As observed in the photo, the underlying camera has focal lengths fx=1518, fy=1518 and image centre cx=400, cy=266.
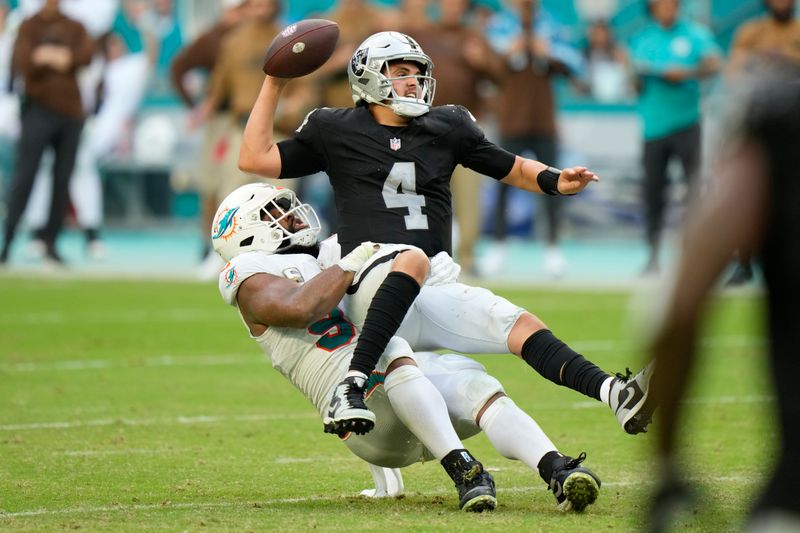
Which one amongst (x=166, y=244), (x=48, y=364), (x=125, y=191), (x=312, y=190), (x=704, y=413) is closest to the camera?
(x=704, y=413)

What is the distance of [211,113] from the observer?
14.3m

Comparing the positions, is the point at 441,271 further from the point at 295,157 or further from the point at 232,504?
the point at 232,504

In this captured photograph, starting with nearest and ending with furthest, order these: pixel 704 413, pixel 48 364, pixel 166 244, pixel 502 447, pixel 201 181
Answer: pixel 502 447
pixel 704 413
pixel 48 364
pixel 201 181
pixel 166 244

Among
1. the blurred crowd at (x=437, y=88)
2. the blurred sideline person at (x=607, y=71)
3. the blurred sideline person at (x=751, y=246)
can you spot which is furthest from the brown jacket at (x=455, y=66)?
the blurred sideline person at (x=751, y=246)

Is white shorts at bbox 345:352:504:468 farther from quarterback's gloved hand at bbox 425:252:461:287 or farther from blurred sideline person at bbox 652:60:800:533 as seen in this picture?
blurred sideline person at bbox 652:60:800:533

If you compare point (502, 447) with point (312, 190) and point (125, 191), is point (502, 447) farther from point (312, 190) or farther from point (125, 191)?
point (125, 191)

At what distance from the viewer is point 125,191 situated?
69.6ft

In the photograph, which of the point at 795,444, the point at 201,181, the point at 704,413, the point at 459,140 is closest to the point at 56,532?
the point at 459,140

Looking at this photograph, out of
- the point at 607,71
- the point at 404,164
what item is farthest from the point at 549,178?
the point at 607,71

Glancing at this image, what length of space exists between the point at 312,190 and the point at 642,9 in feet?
16.9

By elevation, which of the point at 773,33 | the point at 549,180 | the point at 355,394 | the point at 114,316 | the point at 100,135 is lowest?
the point at 100,135

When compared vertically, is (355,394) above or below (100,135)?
above

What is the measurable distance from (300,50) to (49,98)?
912 centimetres

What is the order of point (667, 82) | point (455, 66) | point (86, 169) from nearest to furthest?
point (455, 66) → point (667, 82) → point (86, 169)
